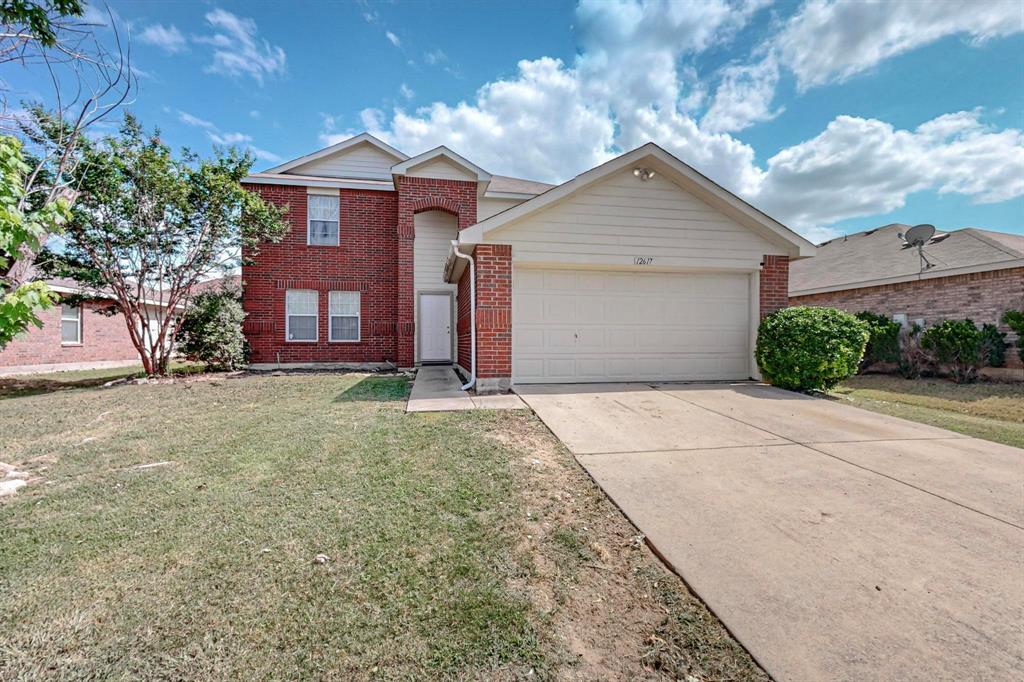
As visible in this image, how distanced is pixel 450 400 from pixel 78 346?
17.6 m

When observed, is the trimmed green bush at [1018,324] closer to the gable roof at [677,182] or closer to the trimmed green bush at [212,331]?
the gable roof at [677,182]

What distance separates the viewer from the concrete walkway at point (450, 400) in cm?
600

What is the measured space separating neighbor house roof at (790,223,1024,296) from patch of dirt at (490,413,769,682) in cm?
1337

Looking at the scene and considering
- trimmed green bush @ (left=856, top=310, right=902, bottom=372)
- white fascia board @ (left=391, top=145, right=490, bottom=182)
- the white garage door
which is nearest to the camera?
the white garage door

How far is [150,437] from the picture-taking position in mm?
4949

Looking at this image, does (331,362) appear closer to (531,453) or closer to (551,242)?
(551,242)

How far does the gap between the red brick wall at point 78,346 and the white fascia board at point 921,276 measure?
22.4 m

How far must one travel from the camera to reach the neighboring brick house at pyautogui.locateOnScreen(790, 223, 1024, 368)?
10.0 metres

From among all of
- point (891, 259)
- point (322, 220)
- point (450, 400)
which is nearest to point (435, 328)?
point (322, 220)

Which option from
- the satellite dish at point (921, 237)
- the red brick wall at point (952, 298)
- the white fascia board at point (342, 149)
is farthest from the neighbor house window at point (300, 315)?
the satellite dish at point (921, 237)

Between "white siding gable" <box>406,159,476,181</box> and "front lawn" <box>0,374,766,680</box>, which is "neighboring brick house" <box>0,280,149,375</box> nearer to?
"white siding gable" <box>406,159,476,181</box>

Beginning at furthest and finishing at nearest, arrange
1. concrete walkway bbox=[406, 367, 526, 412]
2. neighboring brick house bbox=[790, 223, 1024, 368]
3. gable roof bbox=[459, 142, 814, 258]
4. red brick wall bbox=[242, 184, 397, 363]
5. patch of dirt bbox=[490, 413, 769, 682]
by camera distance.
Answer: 1. red brick wall bbox=[242, 184, 397, 363]
2. neighboring brick house bbox=[790, 223, 1024, 368]
3. gable roof bbox=[459, 142, 814, 258]
4. concrete walkway bbox=[406, 367, 526, 412]
5. patch of dirt bbox=[490, 413, 769, 682]

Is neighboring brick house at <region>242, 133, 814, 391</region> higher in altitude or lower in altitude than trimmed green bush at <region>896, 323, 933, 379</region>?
higher

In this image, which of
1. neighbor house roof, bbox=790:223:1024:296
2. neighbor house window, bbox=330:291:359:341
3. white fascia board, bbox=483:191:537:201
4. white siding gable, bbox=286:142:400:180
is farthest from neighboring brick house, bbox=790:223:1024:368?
neighbor house window, bbox=330:291:359:341
